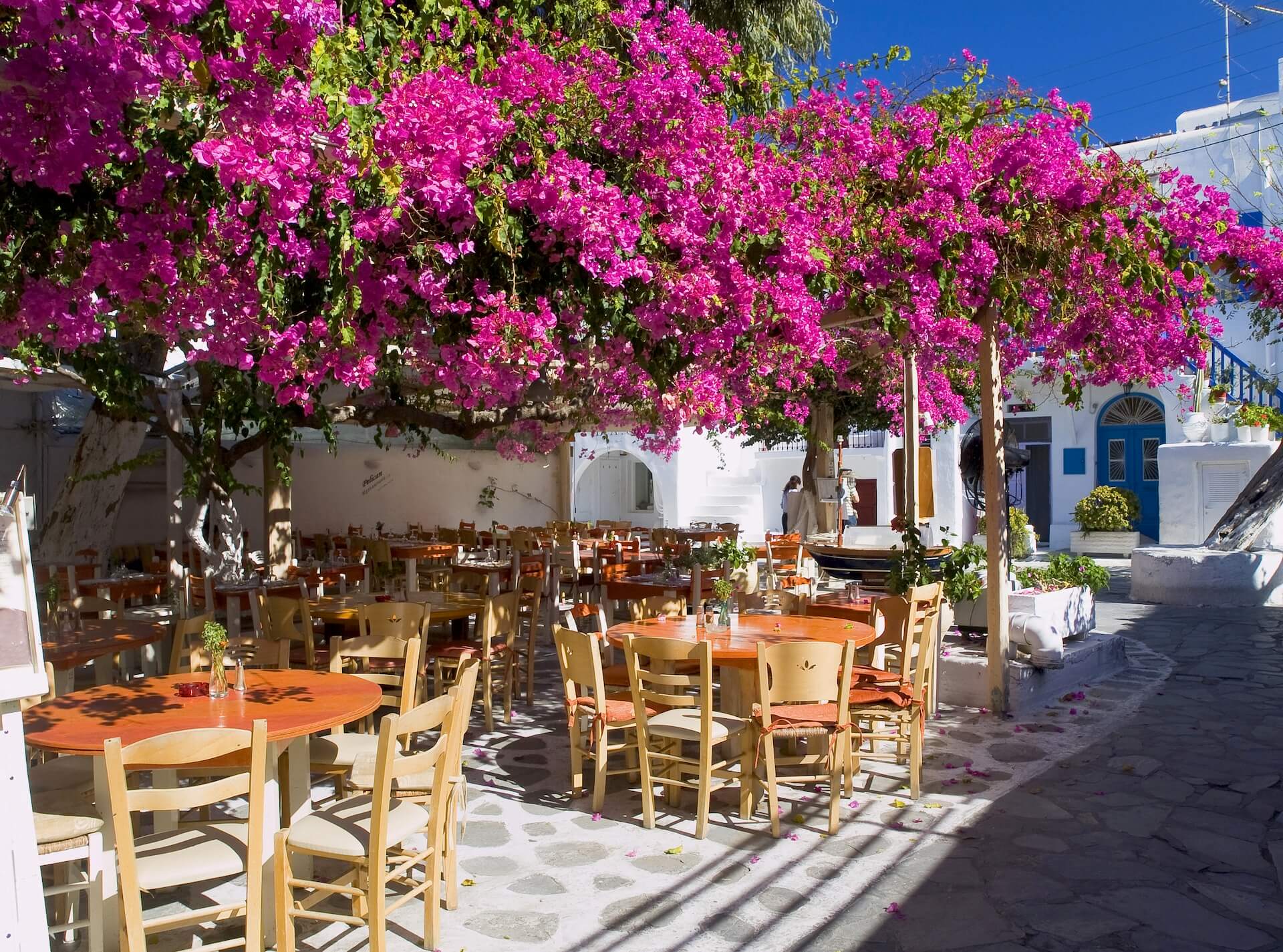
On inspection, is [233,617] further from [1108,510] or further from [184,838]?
[1108,510]

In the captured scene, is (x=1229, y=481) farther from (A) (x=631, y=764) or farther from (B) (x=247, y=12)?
(B) (x=247, y=12)

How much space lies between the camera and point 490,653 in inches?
252

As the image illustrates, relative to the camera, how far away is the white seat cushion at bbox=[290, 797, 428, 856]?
10.4 feet

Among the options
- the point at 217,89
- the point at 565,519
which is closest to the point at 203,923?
the point at 217,89

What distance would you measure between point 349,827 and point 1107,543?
18381 millimetres

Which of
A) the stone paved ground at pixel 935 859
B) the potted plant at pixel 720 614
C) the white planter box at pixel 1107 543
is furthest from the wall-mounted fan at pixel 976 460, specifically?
the white planter box at pixel 1107 543

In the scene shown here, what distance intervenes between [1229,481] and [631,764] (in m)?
15.3

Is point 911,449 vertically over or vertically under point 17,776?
over

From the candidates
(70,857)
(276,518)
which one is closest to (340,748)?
(70,857)

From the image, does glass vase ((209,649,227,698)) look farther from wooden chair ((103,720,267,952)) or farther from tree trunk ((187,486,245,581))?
tree trunk ((187,486,245,581))

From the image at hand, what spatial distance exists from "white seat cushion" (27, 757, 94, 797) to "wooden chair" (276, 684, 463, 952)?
0.91 m

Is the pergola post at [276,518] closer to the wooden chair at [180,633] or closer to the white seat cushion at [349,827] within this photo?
the wooden chair at [180,633]

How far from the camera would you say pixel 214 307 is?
3.96 meters

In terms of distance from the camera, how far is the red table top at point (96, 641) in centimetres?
500
